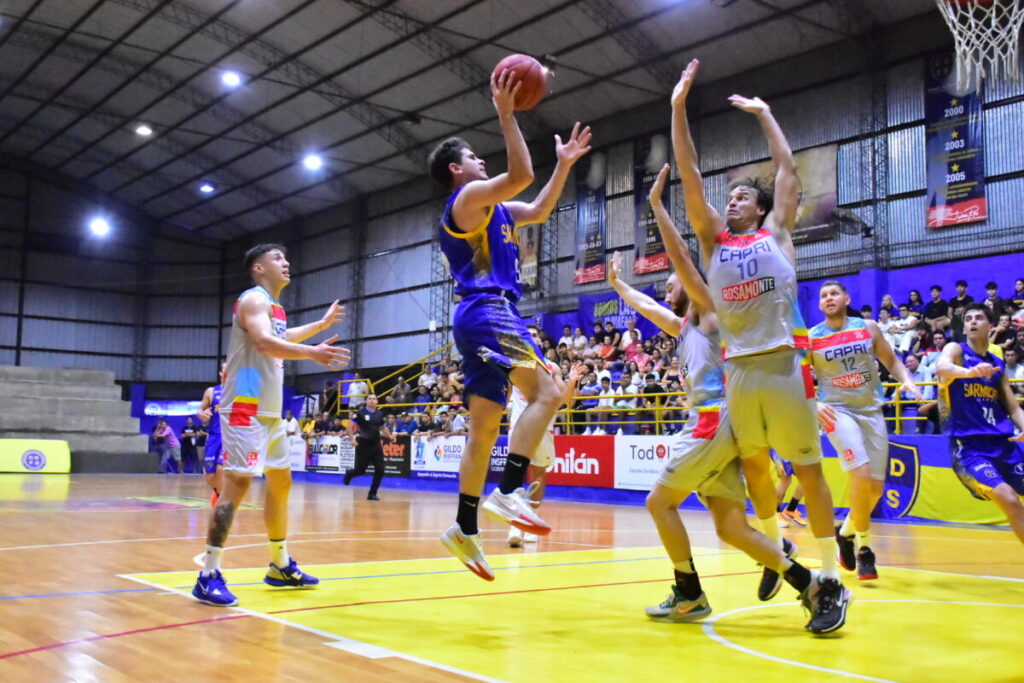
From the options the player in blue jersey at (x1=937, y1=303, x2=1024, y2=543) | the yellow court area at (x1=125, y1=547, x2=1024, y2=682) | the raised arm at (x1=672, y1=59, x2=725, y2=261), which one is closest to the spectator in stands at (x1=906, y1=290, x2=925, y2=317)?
the yellow court area at (x1=125, y1=547, x2=1024, y2=682)

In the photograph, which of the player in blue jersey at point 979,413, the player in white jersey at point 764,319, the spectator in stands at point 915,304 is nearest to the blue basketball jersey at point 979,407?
the player in blue jersey at point 979,413

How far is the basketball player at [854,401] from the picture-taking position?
21.8ft

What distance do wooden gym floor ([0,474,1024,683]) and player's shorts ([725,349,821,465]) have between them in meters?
0.90

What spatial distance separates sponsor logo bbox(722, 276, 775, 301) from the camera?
4.46 metres

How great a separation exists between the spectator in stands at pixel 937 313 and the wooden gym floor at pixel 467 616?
25.7ft

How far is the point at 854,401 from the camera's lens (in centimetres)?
695

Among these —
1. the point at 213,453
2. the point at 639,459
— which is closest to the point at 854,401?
the point at 213,453

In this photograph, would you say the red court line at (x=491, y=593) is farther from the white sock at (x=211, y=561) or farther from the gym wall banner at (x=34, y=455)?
the gym wall banner at (x=34, y=455)

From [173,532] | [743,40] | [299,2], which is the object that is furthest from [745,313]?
[299,2]

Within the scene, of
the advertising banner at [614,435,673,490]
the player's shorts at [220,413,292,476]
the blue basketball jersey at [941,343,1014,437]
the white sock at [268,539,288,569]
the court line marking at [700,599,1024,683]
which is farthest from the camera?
the advertising banner at [614,435,673,490]

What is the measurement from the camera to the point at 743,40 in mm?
Result: 21891

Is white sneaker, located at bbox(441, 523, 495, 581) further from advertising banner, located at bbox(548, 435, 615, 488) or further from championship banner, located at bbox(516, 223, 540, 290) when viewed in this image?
championship banner, located at bbox(516, 223, 540, 290)

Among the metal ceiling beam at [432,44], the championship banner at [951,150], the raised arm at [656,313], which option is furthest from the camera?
the metal ceiling beam at [432,44]

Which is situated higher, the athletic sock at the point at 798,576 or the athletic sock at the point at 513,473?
the athletic sock at the point at 513,473
